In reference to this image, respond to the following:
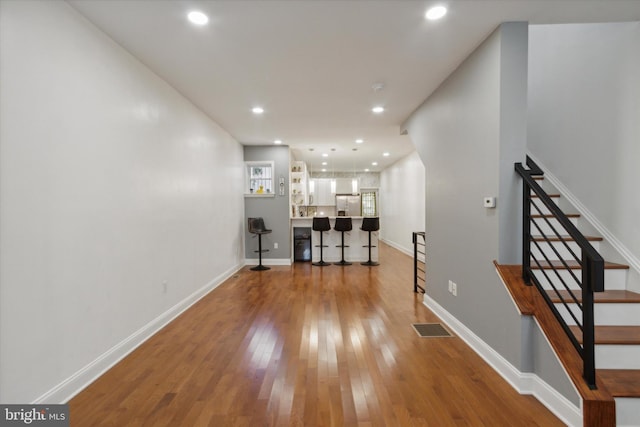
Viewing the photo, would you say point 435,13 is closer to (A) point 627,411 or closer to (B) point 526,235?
(B) point 526,235

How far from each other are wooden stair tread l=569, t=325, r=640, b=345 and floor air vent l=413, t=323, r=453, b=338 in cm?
118

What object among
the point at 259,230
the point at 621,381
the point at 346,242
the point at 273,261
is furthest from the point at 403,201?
the point at 621,381

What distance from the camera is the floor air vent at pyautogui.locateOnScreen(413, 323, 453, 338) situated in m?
2.86

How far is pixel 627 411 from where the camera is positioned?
5.03 feet

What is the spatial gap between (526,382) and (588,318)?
2.48ft

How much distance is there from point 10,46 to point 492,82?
331 cm

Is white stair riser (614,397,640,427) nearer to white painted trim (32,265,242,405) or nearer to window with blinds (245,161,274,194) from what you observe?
white painted trim (32,265,242,405)

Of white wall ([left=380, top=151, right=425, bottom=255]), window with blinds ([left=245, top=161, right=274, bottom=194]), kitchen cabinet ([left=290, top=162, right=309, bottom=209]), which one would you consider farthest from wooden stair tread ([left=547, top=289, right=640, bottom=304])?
kitchen cabinet ([left=290, top=162, right=309, bottom=209])

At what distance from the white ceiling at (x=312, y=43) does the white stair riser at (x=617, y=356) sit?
7.89ft

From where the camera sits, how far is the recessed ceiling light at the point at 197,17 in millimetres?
2070

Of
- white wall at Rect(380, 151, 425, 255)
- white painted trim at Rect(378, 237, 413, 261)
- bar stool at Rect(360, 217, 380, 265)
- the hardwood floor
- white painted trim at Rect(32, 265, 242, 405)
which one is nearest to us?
the hardwood floor

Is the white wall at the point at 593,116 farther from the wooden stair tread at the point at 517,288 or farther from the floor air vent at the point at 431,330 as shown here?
the floor air vent at the point at 431,330

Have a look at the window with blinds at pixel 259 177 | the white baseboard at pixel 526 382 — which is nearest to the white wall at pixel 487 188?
the white baseboard at pixel 526 382

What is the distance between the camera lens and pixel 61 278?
1.87 meters
